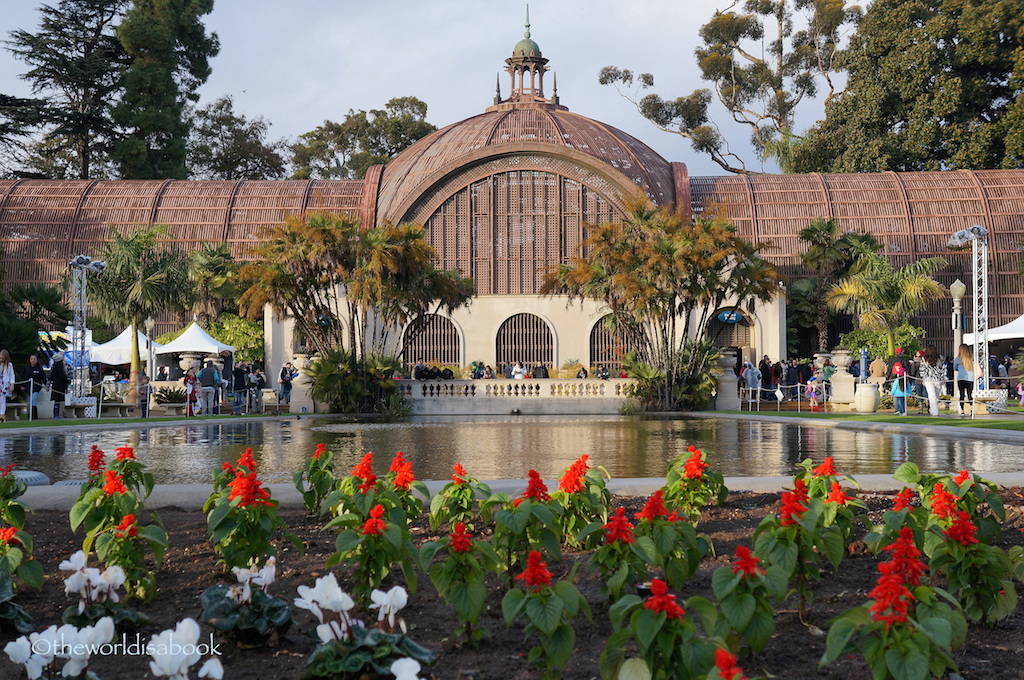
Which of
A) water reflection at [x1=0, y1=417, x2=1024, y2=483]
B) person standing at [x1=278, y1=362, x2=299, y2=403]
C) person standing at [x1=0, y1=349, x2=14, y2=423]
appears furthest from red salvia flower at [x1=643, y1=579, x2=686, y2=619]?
person standing at [x1=278, y1=362, x2=299, y2=403]

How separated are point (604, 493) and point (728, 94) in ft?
206

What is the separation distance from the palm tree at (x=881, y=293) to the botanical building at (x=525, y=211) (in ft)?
10.3

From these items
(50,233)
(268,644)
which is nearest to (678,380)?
(268,644)

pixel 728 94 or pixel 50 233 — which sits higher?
pixel 728 94

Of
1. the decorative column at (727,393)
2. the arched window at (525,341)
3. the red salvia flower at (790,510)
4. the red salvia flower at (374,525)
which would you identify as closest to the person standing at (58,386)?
the decorative column at (727,393)

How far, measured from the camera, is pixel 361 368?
27.1 meters

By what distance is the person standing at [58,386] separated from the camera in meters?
23.0

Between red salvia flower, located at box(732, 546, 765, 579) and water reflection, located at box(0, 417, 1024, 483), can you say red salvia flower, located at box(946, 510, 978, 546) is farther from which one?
water reflection, located at box(0, 417, 1024, 483)

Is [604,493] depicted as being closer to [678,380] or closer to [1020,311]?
[678,380]

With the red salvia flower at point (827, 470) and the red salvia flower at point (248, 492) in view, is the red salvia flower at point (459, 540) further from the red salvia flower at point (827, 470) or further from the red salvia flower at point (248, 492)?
the red salvia flower at point (827, 470)

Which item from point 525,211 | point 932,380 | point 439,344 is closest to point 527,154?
point 525,211

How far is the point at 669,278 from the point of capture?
27.1 meters

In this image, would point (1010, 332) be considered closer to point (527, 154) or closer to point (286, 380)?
point (527, 154)

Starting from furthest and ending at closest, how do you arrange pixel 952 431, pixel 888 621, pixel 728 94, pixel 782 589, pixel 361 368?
pixel 728 94
pixel 361 368
pixel 952 431
pixel 782 589
pixel 888 621
